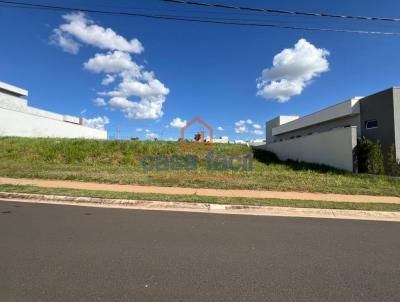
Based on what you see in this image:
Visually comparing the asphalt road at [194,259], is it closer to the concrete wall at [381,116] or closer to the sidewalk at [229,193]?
the sidewalk at [229,193]

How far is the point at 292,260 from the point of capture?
12.5ft

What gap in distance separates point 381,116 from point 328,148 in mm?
3219

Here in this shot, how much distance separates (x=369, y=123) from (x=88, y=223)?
1673 centimetres

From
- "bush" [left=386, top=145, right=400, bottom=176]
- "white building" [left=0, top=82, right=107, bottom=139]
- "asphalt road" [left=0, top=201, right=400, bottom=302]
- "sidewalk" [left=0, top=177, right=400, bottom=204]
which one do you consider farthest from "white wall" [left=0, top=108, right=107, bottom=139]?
"bush" [left=386, top=145, right=400, bottom=176]

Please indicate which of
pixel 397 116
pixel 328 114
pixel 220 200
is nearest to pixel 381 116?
pixel 397 116

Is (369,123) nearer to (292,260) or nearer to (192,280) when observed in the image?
(292,260)

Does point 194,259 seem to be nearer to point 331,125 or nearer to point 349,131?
point 349,131

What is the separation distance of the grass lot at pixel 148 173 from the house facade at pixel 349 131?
1.13m

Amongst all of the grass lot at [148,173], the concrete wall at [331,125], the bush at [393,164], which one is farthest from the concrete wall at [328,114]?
the grass lot at [148,173]

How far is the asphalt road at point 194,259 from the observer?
2.88m

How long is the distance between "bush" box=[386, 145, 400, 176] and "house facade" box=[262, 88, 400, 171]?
601 mm

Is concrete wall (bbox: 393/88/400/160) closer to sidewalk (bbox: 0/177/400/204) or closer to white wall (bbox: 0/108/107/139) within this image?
sidewalk (bbox: 0/177/400/204)

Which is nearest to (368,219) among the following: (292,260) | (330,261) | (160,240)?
(330,261)

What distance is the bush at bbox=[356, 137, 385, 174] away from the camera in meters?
12.5
